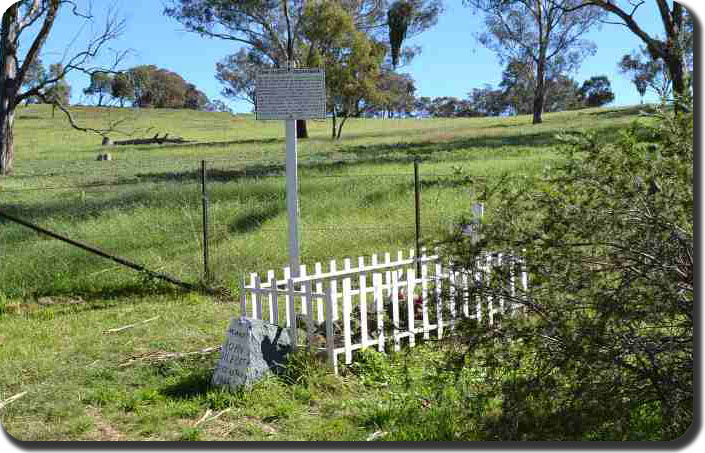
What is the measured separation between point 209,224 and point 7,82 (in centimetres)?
1131

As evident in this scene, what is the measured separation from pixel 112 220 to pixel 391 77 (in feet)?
91.0

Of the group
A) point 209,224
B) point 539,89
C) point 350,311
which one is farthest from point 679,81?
point 539,89

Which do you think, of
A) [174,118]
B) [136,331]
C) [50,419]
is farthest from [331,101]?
[50,419]

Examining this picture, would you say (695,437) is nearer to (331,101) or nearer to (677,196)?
(677,196)

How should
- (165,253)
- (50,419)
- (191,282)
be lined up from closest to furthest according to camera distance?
1. (50,419)
2. (191,282)
3. (165,253)

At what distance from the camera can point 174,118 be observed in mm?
49594

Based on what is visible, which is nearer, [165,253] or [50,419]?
[50,419]

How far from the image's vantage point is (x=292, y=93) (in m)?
7.43

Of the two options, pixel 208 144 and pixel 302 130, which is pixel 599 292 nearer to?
pixel 208 144

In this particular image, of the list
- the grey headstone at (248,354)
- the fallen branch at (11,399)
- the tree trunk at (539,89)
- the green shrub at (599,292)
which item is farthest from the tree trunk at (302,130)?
the green shrub at (599,292)

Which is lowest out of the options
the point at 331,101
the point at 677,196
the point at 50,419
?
the point at 50,419

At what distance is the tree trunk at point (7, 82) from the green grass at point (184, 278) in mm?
741

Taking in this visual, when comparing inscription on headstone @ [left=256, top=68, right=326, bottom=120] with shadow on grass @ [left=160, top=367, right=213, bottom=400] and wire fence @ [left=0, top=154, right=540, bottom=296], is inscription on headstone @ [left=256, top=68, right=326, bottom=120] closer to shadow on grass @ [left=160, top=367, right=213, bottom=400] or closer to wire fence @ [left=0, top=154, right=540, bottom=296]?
shadow on grass @ [left=160, top=367, right=213, bottom=400]

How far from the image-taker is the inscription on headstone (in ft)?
24.3
